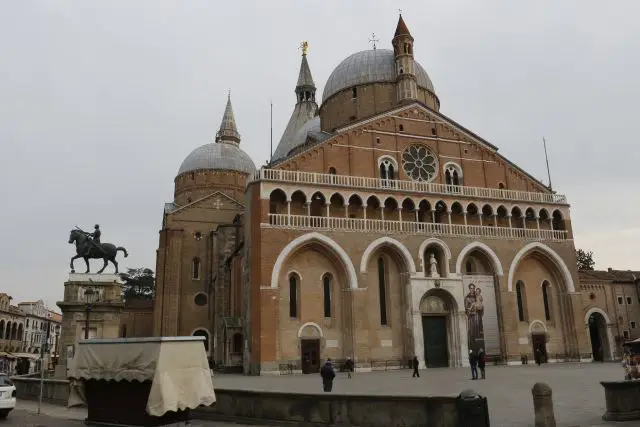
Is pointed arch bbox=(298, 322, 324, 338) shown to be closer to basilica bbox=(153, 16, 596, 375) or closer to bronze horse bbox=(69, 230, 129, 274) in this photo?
basilica bbox=(153, 16, 596, 375)

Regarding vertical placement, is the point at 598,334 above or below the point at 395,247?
below

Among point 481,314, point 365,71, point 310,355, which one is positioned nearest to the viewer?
point 310,355

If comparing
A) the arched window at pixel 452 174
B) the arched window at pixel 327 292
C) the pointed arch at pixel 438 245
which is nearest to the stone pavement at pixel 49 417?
the arched window at pixel 327 292

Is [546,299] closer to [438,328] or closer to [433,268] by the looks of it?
[438,328]

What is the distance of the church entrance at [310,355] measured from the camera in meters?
28.4

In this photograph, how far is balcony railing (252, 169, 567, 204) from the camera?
98.8 feet

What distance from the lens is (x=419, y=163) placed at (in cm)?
3444

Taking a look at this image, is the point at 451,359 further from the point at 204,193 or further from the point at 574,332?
the point at 204,193

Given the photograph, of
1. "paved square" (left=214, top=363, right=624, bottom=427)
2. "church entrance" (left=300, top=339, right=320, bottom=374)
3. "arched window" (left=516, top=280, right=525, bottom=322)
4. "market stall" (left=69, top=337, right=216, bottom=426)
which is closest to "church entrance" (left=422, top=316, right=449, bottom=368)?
"arched window" (left=516, top=280, right=525, bottom=322)

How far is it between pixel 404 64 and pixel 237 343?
2293cm

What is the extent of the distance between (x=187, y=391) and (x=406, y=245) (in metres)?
22.1

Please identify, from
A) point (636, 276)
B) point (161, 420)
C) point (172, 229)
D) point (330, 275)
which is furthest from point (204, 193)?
point (161, 420)

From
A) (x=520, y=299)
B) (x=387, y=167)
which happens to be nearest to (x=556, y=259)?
(x=520, y=299)

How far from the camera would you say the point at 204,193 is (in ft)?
175
